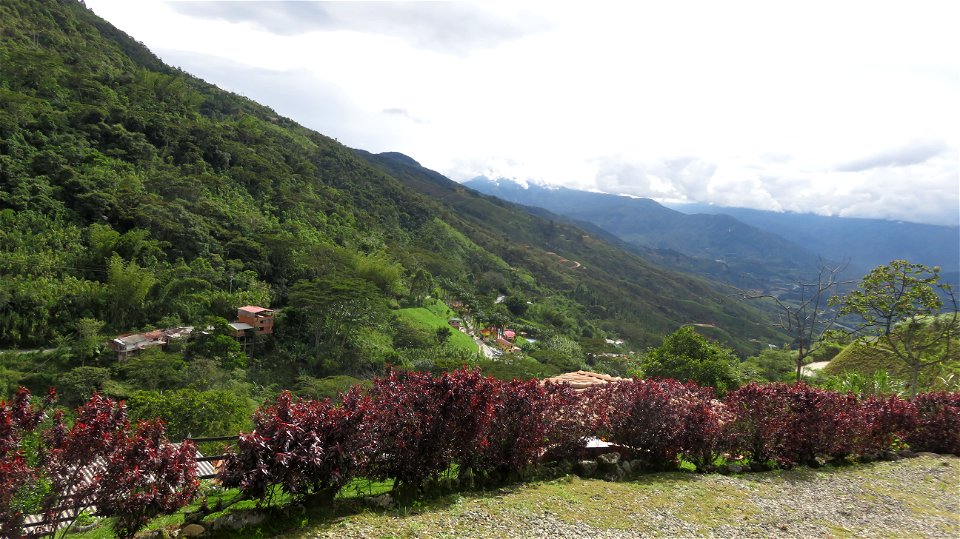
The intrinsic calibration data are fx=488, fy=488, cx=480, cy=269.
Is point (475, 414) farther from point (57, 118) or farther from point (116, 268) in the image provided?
point (57, 118)

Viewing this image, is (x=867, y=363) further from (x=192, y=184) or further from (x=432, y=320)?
(x=192, y=184)

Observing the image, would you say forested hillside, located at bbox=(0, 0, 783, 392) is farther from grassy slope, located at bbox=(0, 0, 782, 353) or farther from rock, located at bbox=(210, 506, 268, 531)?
rock, located at bbox=(210, 506, 268, 531)

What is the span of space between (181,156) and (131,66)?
27.8 m

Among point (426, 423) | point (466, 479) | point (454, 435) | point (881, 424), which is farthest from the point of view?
point (881, 424)

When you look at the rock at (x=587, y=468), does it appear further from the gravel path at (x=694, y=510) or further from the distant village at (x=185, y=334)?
the distant village at (x=185, y=334)

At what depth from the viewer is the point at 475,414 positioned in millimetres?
7082

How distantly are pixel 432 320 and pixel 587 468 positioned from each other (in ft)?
117

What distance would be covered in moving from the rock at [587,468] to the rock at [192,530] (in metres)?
5.59

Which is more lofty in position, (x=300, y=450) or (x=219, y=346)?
(x=300, y=450)

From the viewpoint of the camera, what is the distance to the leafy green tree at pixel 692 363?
53.9 feet

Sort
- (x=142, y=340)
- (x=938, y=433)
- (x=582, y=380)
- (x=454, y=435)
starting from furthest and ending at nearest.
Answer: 1. (x=142, y=340)
2. (x=582, y=380)
3. (x=938, y=433)
4. (x=454, y=435)

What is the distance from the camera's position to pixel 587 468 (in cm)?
832

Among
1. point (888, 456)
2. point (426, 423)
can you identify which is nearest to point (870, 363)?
point (888, 456)

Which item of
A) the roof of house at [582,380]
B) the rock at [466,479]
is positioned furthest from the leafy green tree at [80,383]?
the rock at [466,479]
